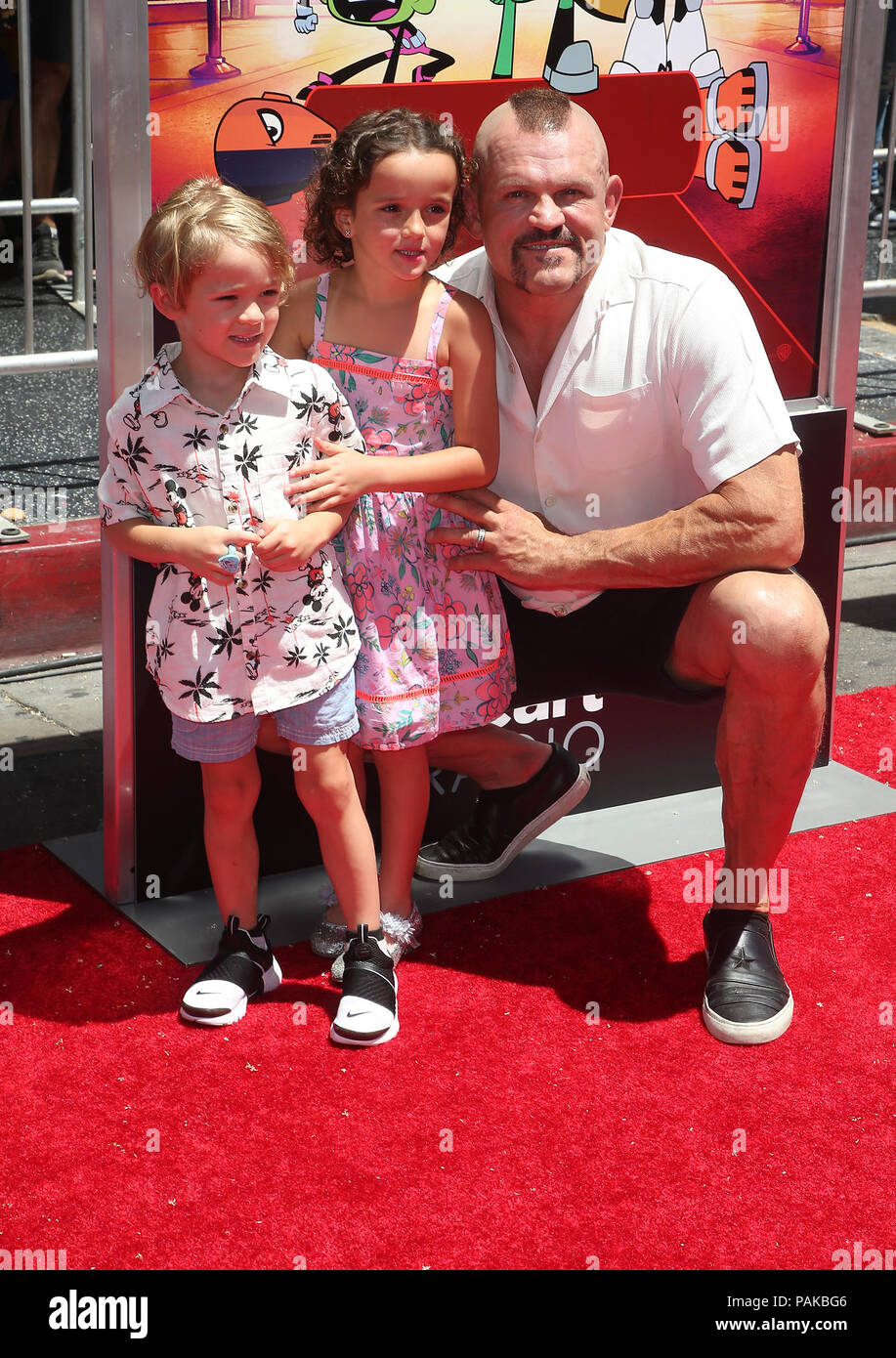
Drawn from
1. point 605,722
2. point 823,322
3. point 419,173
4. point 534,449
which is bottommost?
point 605,722

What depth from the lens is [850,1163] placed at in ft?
6.59

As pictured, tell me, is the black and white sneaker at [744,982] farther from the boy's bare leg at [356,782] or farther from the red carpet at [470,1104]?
the boy's bare leg at [356,782]

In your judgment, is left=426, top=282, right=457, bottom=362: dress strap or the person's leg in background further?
the person's leg in background

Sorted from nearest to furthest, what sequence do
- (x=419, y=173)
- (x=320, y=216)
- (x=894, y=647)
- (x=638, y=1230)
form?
(x=638, y=1230) → (x=419, y=173) → (x=320, y=216) → (x=894, y=647)

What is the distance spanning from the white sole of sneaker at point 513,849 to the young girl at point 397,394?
34 centimetres

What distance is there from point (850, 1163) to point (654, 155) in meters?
1.69

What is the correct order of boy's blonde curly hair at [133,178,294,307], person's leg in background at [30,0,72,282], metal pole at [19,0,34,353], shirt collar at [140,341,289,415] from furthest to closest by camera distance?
person's leg in background at [30,0,72,282], metal pole at [19,0,34,353], shirt collar at [140,341,289,415], boy's blonde curly hair at [133,178,294,307]

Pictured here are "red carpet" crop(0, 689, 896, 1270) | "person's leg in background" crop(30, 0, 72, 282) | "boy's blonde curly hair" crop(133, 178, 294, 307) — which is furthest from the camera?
"person's leg in background" crop(30, 0, 72, 282)

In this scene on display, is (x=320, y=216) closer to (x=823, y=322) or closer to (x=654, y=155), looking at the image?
(x=654, y=155)

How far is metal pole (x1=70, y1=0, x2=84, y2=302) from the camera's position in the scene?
4.38m

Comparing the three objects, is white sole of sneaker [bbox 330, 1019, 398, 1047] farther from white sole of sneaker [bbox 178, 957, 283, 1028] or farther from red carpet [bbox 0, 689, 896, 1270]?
white sole of sneaker [bbox 178, 957, 283, 1028]

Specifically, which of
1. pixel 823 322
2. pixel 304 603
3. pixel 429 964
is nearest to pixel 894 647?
pixel 823 322

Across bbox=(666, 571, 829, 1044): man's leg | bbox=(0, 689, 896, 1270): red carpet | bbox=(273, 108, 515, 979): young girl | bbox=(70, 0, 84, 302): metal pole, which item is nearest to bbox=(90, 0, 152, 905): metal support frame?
bbox=(273, 108, 515, 979): young girl

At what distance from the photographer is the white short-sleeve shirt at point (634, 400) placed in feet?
7.65
